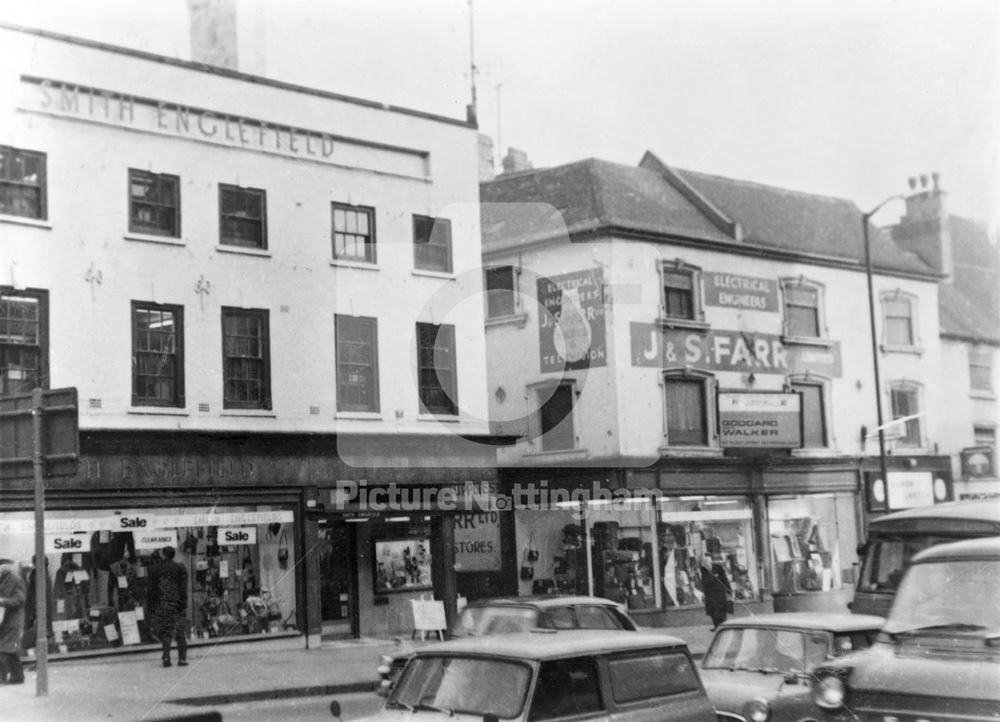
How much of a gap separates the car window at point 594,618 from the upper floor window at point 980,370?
85.9 feet

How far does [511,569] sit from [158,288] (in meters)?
11.0

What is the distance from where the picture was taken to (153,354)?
19719 mm

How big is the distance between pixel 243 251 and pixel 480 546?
9.58 m

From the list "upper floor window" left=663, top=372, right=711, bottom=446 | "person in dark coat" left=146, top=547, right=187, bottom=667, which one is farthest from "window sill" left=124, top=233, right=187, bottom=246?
"upper floor window" left=663, top=372, right=711, bottom=446

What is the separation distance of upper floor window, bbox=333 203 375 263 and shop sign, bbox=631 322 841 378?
7.69m

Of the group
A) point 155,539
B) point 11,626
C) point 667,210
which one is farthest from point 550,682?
point 667,210

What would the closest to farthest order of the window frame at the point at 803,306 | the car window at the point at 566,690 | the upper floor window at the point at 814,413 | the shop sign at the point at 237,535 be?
1. the car window at the point at 566,690
2. the shop sign at the point at 237,535
3. the window frame at the point at 803,306
4. the upper floor window at the point at 814,413

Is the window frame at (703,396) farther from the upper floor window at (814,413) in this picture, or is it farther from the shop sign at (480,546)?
the shop sign at (480,546)

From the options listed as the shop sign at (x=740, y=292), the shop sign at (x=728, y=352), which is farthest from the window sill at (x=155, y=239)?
the shop sign at (x=740, y=292)

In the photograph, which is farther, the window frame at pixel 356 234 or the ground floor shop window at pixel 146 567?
the window frame at pixel 356 234

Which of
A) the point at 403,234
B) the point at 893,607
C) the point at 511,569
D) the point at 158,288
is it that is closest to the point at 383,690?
the point at 893,607

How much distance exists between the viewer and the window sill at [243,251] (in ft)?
67.7

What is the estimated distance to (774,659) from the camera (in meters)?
9.98

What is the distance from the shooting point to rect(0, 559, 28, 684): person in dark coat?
1505 centimetres
